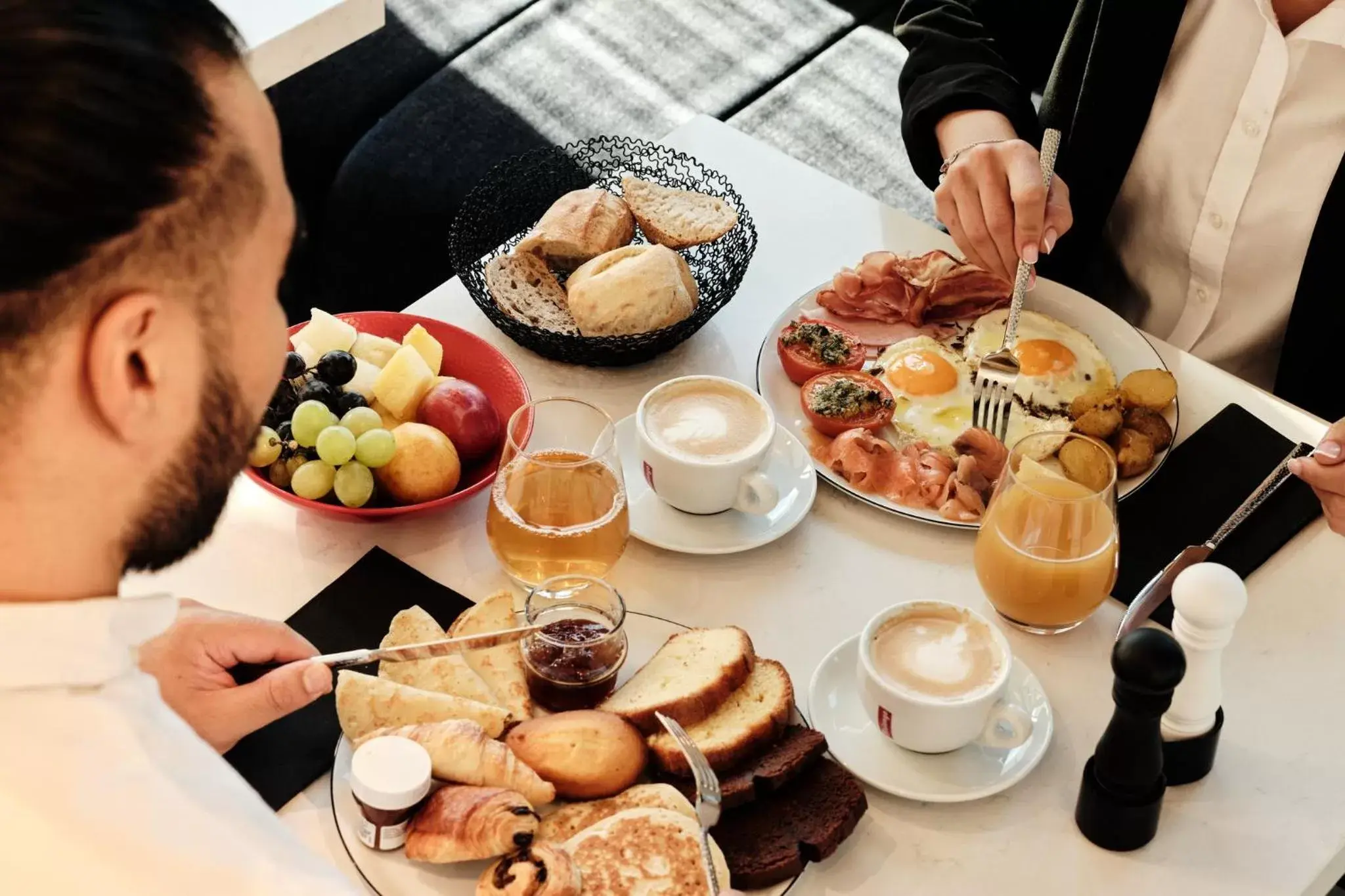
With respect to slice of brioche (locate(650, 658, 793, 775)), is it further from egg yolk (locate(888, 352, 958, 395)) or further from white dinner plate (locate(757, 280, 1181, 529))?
egg yolk (locate(888, 352, 958, 395))

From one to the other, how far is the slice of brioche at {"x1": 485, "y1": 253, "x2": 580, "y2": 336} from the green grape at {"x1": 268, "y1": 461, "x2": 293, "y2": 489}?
0.36m

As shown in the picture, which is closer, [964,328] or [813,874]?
[813,874]

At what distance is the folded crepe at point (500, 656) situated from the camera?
125 cm

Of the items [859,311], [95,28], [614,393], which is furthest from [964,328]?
[95,28]

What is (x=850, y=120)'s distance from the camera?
2.98m

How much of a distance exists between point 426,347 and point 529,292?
7.3 inches

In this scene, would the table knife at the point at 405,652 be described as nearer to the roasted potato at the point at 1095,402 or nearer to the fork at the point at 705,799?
the fork at the point at 705,799

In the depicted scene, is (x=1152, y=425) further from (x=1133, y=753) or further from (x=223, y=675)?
(x=223, y=675)

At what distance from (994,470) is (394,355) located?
28.5 inches

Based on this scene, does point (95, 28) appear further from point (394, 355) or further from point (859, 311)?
point (859, 311)

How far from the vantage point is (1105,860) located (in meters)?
1.18

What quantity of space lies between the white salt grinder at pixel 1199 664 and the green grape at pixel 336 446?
0.85 metres

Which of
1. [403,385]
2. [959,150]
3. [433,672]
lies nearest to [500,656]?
[433,672]

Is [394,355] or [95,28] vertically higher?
[95,28]
